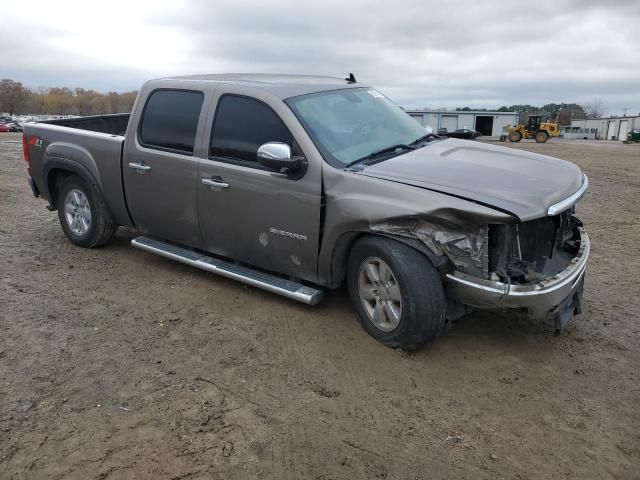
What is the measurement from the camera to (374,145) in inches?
177

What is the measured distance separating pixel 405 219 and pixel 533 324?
1603 mm

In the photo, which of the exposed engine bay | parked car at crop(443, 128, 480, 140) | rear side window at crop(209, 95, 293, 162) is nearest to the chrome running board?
rear side window at crop(209, 95, 293, 162)

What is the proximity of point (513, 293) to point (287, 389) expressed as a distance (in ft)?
5.11

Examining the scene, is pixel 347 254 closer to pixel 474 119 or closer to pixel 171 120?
pixel 171 120

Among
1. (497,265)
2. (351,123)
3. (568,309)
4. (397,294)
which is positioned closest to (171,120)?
(351,123)

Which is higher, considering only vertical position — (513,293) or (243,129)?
(243,129)

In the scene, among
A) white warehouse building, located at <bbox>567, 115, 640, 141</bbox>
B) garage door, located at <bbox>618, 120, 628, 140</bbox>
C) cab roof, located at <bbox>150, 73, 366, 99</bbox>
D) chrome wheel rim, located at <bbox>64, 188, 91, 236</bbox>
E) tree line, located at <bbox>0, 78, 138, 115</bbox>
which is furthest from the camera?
tree line, located at <bbox>0, 78, 138, 115</bbox>

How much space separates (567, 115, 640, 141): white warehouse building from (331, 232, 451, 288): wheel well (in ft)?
288

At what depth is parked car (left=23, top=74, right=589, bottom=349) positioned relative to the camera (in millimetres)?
3549

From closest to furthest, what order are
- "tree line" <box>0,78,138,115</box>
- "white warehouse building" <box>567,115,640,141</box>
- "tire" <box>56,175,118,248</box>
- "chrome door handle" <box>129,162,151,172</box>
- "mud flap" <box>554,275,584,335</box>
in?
"mud flap" <box>554,275,584,335</box>
"chrome door handle" <box>129,162,151,172</box>
"tire" <box>56,175,118,248</box>
"white warehouse building" <box>567,115,640,141</box>
"tree line" <box>0,78,138,115</box>

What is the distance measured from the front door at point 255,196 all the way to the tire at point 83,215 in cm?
171

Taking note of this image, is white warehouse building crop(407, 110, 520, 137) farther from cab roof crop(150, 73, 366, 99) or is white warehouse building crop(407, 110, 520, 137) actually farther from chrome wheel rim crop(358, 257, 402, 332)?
chrome wheel rim crop(358, 257, 402, 332)

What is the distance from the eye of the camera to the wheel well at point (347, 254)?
3.60m

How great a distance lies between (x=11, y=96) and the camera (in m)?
116
